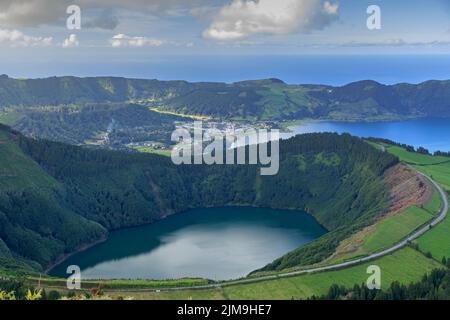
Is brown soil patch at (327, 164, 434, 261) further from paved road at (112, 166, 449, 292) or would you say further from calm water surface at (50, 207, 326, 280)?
calm water surface at (50, 207, 326, 280)

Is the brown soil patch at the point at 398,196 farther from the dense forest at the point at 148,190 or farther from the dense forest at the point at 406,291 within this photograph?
the dense forest at the point at 406,291

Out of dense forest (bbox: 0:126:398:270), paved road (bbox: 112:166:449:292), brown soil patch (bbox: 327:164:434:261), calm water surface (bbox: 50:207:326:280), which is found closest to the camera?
paved road (bbox: 112:166:449:292)

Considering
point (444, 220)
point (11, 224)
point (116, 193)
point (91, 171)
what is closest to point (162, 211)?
point (116, 193)

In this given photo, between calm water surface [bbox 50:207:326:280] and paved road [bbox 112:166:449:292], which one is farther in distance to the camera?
calm water surface [bbox 50:207:326:280]

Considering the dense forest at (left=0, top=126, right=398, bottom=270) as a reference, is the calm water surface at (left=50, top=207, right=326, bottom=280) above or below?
below

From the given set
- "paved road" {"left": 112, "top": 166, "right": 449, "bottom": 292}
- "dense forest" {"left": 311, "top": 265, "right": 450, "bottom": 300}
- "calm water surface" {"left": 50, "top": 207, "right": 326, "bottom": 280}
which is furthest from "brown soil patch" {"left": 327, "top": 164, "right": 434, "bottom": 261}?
"dense forest" {"left": 311, "top": 265, "right": 450, "bottom": 300}

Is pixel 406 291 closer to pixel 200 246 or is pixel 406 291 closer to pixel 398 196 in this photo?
pixel 200 246

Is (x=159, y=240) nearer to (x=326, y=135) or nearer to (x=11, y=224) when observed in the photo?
(x=11, y=224)

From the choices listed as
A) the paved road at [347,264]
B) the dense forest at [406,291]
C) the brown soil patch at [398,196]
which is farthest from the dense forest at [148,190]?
the dense forest at [406,291]
